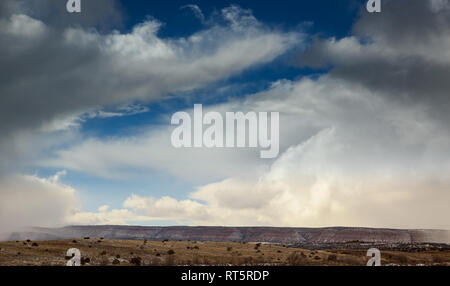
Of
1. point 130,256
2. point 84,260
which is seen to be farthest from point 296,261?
point 84,260

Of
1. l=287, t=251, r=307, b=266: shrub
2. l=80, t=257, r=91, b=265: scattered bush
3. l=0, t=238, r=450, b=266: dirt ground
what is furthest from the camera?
l=287, t=251, r=307, b=266: shrub

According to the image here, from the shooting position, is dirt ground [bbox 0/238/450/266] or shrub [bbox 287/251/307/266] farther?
shrub [bbox 287/251/307/266]

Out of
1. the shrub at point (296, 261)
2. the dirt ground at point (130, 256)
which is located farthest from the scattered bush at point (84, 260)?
the shrub at point (296, 261)

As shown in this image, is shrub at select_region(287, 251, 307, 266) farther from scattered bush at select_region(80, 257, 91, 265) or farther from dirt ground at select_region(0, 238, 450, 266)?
scattered bush at select_region(80, 257, 91, 265)

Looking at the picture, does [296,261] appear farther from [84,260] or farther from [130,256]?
[84,260]

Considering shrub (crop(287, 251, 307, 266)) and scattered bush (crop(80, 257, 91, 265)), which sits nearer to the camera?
scattered bush (crop(80, 257, 91, 265))

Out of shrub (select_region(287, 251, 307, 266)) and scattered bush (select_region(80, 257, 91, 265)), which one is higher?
scattered bush (select_region(80, 257, 91, 265))

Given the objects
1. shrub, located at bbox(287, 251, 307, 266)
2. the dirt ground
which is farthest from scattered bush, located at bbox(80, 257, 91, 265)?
shrub, located at bbox(287, 251, 307, 266)

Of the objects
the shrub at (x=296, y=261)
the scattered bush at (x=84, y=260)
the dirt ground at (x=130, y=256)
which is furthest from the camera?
the shrub at (x=296, y=261)

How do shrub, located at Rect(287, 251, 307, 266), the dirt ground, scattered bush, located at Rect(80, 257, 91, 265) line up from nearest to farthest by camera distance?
the dirt ground
scattered bush, located at Rect(80, 257, 91, 265)
shrub, located at Rect(287, 251, 307, 266)

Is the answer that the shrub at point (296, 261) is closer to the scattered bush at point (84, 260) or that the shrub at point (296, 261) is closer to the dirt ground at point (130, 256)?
the dirt ground at point (130, 256)
